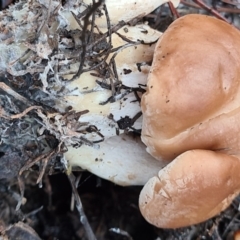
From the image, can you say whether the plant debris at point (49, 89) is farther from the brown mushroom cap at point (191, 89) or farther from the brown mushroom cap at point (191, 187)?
the brown mushroom cap at point (191, 187)

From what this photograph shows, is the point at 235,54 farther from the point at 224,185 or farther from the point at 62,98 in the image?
the point at 62,98

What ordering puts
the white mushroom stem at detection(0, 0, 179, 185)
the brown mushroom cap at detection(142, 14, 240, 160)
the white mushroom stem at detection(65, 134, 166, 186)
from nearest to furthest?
the brown mushroom cap at detection(142, 14, 240, 160), the white mushroom stem at detection(0, 0, 179, 185), the white mushroom stem at detection(65, 134, 166, 186)

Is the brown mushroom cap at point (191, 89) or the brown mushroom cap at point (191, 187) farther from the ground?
the brown mushroom cap at point (191, 89)

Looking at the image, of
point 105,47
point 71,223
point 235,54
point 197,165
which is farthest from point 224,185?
point 71,223

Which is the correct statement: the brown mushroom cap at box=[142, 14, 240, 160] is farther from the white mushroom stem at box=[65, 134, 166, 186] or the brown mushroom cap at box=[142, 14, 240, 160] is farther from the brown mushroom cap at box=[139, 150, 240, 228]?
the white mushroom stem at box=[65, 134, 166, 186]

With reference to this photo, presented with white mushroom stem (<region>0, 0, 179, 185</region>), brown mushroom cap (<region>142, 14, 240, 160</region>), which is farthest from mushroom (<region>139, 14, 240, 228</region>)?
white mushroom stem (<region>0, 0, 179, 185</region>)

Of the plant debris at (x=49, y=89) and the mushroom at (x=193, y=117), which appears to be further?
the plant debris at (x=49, y=89)

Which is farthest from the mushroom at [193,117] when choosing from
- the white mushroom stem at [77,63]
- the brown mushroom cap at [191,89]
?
the white mushroom stem at [77,63]

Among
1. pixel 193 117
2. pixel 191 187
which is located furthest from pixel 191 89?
pixel 191 187
